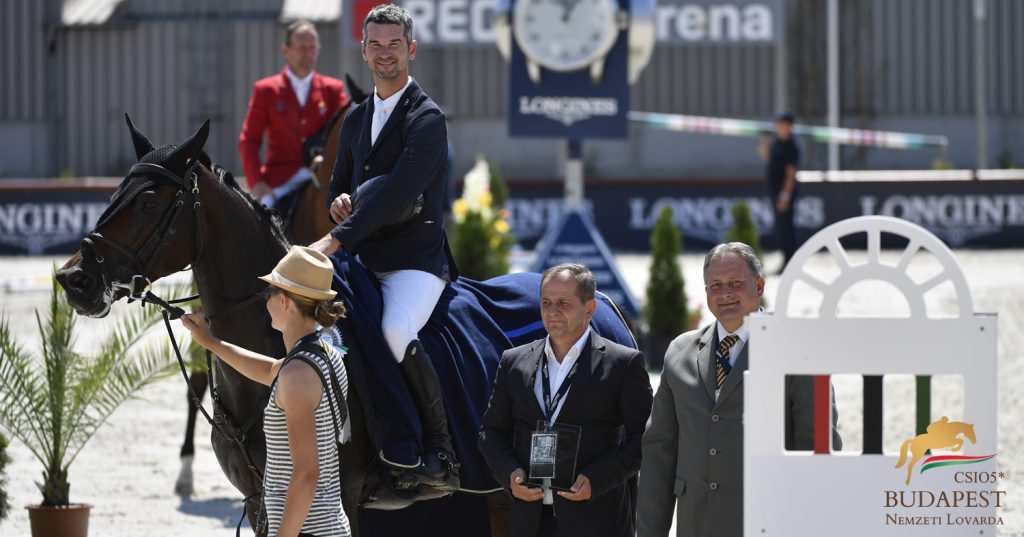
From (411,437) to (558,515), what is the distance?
2.51 ft

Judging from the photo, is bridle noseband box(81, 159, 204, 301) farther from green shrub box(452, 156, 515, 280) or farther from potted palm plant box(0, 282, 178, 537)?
green shrub box(452, 156, 515, 280)

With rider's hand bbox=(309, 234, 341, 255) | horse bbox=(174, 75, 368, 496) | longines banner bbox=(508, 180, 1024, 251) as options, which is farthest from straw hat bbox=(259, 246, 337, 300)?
longines banner bbox=(508, 180, 1024, 251)

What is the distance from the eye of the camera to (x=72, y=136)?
103 feet

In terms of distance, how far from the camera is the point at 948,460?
3.71 metres

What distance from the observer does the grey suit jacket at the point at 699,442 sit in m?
4.30

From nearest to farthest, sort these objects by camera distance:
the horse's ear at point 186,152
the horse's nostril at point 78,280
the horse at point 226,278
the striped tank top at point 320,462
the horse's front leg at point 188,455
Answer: the striped tank top at point 320,462
the horse's nostril at point 78,280
the horse at point 226,278
the horse's ear at point 186,152
the horse's front leg at point 188,455

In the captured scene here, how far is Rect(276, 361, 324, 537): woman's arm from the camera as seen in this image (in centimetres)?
397

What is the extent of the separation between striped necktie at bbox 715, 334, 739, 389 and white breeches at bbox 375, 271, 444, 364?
49.0 inches

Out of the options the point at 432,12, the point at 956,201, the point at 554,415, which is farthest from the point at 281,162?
the point at 432,12

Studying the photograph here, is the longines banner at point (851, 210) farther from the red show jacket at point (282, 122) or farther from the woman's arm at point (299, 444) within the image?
the woman's arm at point (299, 444)

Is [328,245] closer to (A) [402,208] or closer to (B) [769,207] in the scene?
(A) [402,208]

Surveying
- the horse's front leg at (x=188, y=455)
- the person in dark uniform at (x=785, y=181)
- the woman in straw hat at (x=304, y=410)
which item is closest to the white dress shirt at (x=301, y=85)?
the horse's front leg at (x=188, y=455)

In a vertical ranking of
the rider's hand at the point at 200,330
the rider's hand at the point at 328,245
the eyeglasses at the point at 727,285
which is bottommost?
the rider's hand at the point at 200,330

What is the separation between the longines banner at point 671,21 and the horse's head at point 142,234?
22.4 metres
